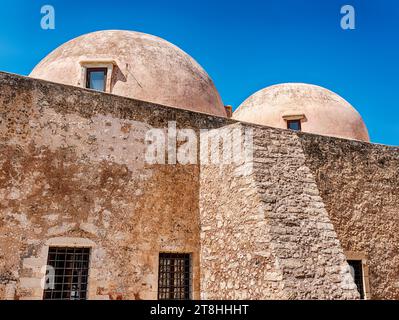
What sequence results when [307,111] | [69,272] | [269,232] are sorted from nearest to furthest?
[269,232], [69,272], [307,111]

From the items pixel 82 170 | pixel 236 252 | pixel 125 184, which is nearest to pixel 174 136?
pixel 125 184

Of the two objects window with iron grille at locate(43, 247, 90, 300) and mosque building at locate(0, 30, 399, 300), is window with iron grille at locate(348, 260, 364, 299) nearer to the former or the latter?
mosque building at locate(0, 30, 399, 300)

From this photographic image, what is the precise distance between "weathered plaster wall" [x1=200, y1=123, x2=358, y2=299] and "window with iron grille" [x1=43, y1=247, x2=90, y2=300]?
2073 mm

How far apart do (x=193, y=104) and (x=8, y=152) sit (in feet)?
14.4

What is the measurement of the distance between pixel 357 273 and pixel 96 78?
7208 mm

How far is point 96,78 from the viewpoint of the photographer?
8.98 metres

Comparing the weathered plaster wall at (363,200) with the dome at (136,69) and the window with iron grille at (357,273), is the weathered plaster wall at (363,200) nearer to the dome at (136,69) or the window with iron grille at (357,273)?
the window with iron grille at (357,273)

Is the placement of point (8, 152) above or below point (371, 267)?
above

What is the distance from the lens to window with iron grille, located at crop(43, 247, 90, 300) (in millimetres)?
6152

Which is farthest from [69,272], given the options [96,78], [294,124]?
[294,124]

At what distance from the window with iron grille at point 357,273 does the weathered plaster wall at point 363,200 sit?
21 cm

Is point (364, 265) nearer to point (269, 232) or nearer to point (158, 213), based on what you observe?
point (269, 232)

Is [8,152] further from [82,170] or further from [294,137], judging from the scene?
[294,137]

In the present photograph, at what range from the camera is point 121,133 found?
707cm
